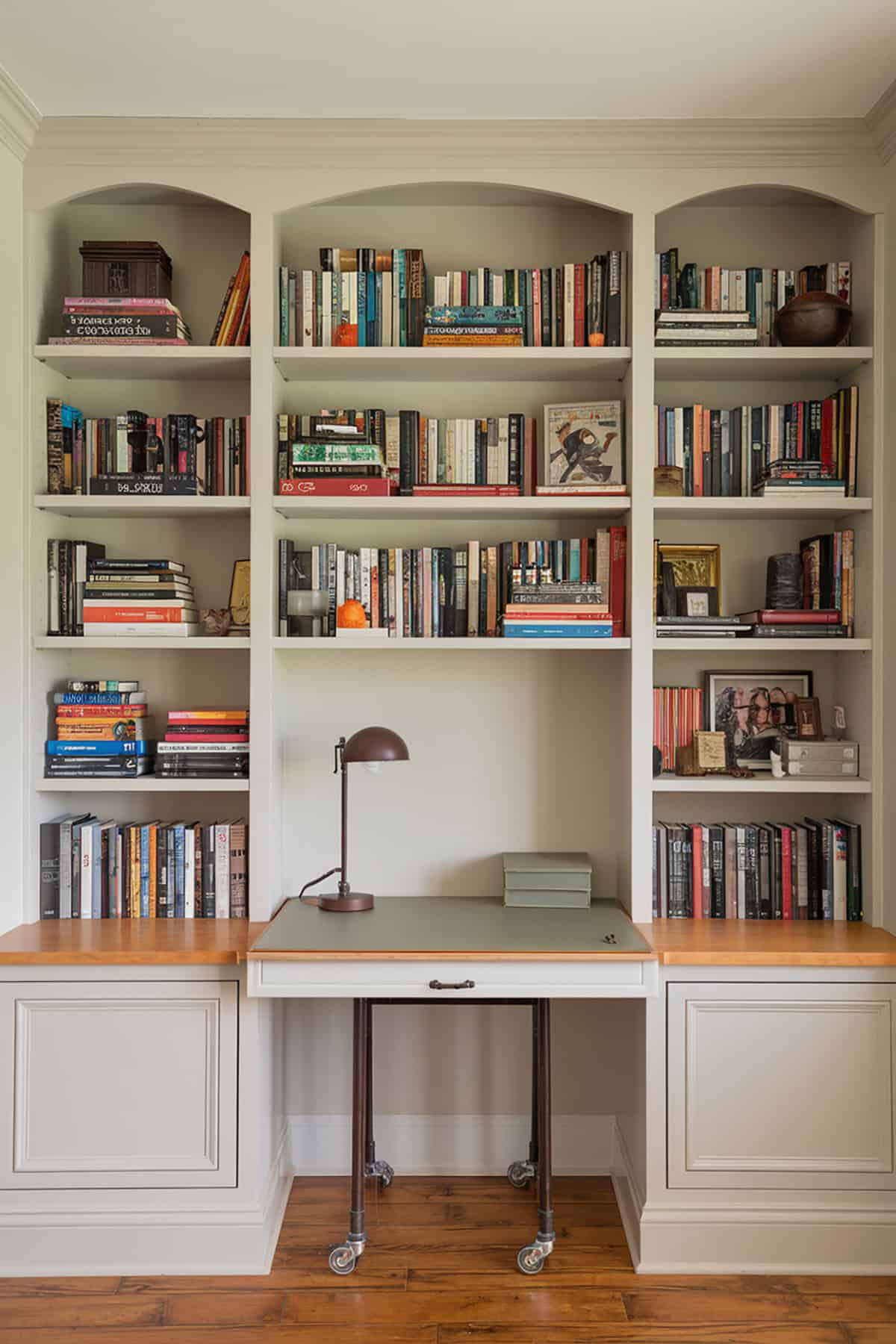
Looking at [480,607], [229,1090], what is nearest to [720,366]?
[480,607]

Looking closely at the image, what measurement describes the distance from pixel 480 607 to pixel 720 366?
0.92 metres

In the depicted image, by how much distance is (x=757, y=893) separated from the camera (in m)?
2.82

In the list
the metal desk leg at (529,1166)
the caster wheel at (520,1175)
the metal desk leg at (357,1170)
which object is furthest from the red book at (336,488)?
the caster wheel at (520,1175)

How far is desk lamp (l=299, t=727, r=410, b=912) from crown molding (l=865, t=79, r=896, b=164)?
6.43 feet

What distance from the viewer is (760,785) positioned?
106 inches

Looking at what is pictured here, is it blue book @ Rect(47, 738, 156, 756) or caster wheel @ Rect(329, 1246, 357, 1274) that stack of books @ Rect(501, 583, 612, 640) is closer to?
blue book @ Rect(47, 738, 156, 756)

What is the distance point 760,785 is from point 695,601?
0.53m

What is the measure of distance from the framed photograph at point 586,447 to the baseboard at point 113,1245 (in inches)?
82.0

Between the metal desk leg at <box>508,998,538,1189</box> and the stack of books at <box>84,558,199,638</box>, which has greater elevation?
the stack of books at <box>84,558,199,638</box>

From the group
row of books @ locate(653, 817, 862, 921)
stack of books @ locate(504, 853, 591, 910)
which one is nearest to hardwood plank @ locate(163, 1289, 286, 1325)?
stack of books @ locate(504, 853, 591, 910)

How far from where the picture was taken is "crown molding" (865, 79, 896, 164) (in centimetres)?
253

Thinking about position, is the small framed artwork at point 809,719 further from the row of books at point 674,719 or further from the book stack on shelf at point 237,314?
the book stack on shelf at point 237,314

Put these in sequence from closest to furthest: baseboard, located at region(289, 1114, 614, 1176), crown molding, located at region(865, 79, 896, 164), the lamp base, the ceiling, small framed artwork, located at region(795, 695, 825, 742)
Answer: the ceiling
crown molding, located at region(865, 79, 896, 164)
the lamp base
small framed artwork, located at region(795, 695, 825, 742)
baseboard, located at region(289, 1114, 614, 1176)

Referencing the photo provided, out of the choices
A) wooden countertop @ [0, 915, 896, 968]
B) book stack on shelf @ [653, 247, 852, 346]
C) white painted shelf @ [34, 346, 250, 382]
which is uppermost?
book stack on shelf @ [653, 247, 852, 346]
